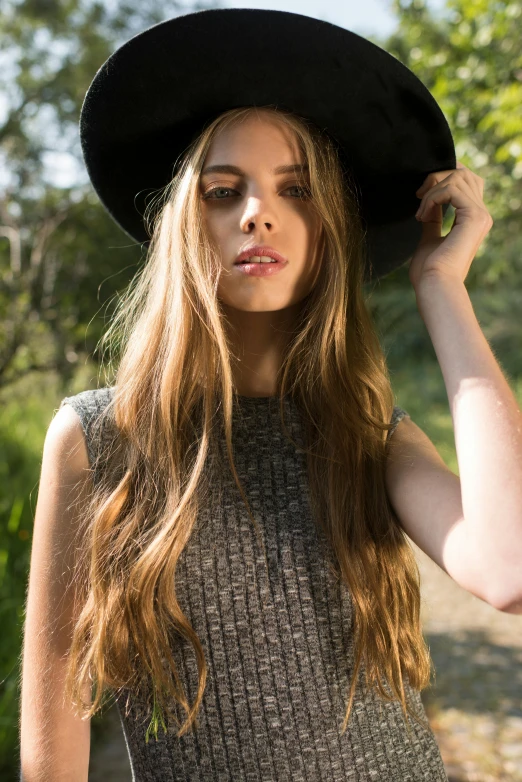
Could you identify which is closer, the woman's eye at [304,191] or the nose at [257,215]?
the nose at [257,215]

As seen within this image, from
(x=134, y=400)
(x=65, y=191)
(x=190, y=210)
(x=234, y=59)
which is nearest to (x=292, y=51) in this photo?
(x=234, y=59)

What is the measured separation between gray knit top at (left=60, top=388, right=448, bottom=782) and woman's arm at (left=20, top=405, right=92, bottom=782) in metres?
0.09

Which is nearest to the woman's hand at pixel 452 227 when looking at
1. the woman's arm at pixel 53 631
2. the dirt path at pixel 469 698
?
the woman's arm at pixel 53 631

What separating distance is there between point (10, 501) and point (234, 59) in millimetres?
3338

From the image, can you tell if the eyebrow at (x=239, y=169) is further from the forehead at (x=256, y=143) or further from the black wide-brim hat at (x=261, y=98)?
the black wide-brim hat at (x=261, y=98)

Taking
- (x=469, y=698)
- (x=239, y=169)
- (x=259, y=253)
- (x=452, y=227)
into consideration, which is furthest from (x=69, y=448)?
(x=469, y=698)

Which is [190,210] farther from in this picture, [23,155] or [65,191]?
[23,155]

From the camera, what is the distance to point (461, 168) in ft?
6.19

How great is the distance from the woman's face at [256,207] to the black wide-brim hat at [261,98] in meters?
0.09

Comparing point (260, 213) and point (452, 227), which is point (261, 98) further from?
point (452, 227)

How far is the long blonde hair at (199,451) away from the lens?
1.55 m

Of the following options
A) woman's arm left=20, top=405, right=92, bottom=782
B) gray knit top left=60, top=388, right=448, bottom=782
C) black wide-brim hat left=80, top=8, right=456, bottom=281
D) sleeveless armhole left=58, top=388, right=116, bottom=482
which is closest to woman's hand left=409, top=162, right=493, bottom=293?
black wide-brim hat left=80, top=8, right=456, bottom=281

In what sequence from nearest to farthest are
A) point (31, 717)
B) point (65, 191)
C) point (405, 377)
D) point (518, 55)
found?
point (31, 717) → point (518, 55) → point (65, 191) → point (405, 377)

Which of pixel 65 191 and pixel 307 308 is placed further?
pixel 65 191
